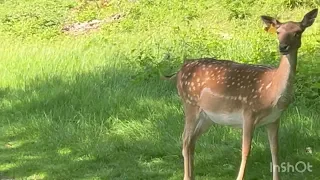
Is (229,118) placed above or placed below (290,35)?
below

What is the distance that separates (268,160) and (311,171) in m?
0.51

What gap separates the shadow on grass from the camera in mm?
6770

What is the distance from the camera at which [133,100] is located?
343 inches

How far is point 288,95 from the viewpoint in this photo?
17.7ft

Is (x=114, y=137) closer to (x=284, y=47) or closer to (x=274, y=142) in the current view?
(x=274, y=142)

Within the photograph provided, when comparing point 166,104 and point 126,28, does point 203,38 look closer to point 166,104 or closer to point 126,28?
point 126,28

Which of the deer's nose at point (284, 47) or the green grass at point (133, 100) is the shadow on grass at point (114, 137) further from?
the deer's nose at point (284, 47)

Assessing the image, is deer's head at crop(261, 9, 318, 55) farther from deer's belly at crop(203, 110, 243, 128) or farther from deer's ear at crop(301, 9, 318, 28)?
deer's belly at crop(203, 110, 243, 128)

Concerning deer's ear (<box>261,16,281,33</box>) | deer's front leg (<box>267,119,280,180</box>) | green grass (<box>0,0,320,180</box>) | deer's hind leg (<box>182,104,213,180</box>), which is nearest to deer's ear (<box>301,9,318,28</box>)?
deer's ear (<box>261,16,281,33</box>)

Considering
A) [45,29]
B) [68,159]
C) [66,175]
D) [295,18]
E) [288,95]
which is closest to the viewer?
[288,95]

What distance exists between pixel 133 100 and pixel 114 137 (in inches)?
41.0

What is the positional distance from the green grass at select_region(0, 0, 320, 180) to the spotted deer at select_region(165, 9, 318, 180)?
0.72 m

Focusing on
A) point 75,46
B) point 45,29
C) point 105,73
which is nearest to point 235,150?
point 105,73
